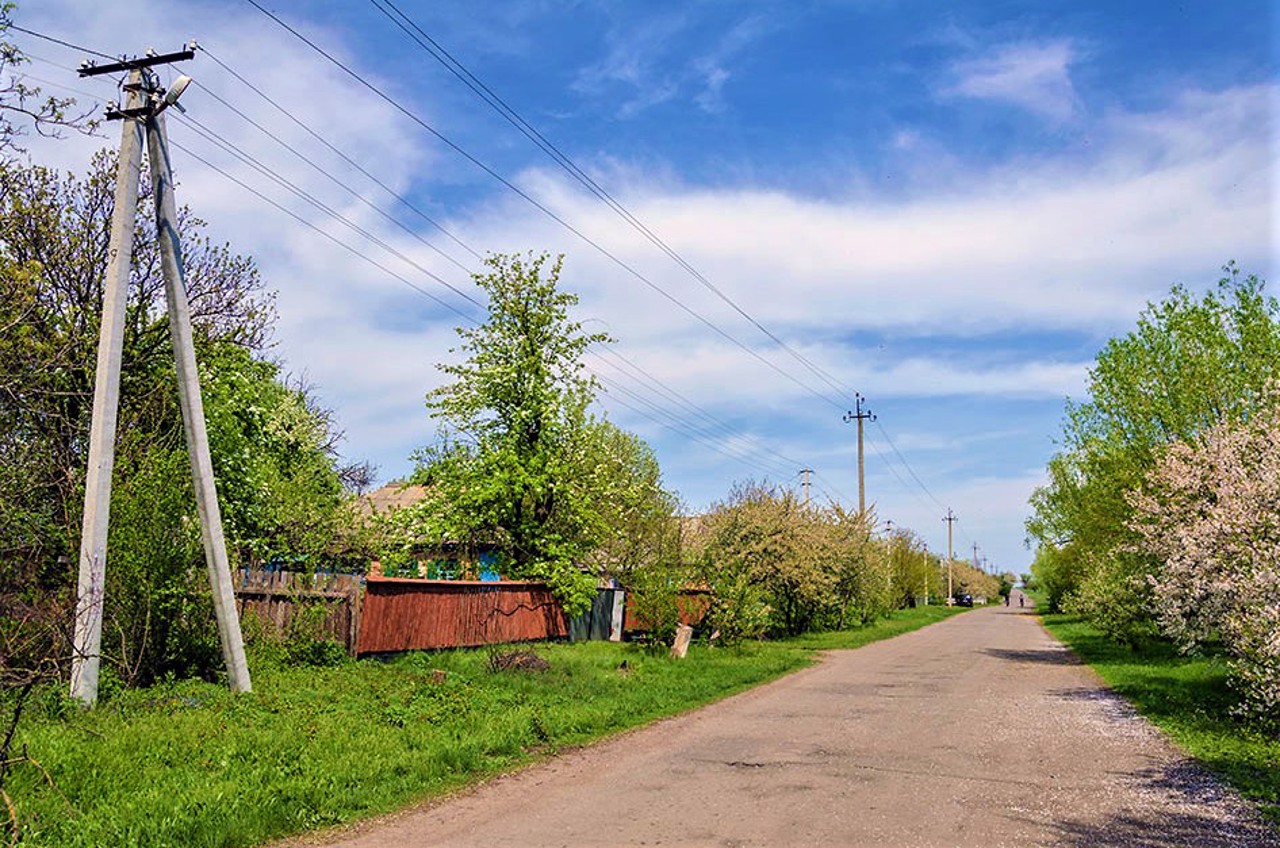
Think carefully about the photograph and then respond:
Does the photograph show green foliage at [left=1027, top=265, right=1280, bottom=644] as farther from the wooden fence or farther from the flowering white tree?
the wooden fence

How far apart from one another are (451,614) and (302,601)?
14.8 ft

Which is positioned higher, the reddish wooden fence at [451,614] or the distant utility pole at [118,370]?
the distant utility pole at [118,370]

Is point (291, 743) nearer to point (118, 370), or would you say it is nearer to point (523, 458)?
point (118, 370)

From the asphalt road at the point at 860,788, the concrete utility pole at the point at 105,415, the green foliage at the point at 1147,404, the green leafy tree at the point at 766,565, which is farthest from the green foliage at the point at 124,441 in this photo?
the green foliage at the point at 1147,404

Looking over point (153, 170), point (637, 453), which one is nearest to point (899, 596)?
point (637, 453)

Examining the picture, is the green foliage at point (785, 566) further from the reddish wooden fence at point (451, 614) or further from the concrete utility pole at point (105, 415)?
the concrete utility pole at point (105, 415)

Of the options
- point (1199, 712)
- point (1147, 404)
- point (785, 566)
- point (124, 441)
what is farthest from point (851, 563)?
point (124, 441)

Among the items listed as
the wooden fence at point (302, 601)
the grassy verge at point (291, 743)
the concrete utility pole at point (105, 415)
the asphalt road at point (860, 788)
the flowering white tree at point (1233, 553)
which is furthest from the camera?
the wooden fence at point (302, 601)

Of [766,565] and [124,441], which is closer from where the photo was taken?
[124,441]

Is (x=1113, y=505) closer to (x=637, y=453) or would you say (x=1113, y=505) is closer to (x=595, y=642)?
(x=595, y=642)

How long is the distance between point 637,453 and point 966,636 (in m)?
22.5

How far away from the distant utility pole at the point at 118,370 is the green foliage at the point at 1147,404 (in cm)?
1754

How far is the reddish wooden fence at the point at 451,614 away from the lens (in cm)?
1731

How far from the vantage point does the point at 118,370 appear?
11141mm
